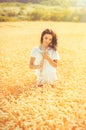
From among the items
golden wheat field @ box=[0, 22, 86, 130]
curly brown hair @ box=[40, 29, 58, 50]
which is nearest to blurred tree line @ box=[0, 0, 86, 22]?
golden wheat field @ box=[0, 22, 86, 130]

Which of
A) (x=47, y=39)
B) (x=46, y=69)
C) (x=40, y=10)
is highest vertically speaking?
(x=40, y=10)

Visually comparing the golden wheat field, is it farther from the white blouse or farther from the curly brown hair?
the curly brown hair

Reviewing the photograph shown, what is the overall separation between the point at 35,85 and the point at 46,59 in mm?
239

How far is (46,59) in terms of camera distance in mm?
2826

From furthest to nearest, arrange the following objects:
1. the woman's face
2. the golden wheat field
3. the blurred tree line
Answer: the blurred tree line < the woman's face < the golden wheat field

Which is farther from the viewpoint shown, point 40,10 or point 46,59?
point 40,10

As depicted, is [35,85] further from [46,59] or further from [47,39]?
[47,39]

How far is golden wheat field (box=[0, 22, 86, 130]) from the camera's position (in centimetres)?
232

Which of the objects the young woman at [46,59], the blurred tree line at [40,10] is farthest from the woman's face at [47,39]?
the blurred tree line at [40,10]

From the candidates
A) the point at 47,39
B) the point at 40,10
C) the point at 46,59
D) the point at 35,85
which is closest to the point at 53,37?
the point at 47,39

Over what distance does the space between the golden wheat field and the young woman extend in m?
0.09

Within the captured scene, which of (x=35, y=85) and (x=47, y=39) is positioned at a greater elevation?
(x=47, y=39)

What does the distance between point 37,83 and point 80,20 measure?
2.83ft

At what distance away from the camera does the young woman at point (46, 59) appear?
284cm
